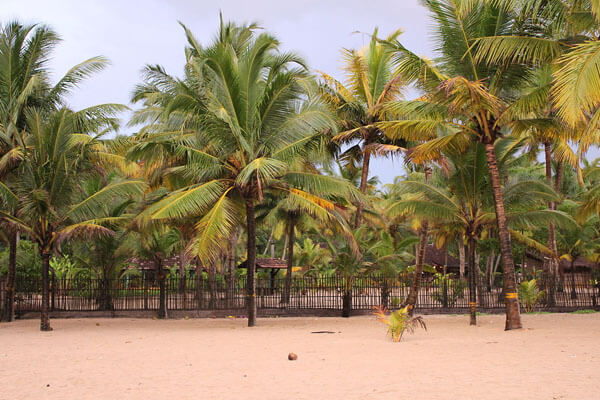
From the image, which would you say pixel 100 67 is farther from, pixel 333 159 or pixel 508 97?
pixel 508 97

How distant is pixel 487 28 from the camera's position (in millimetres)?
12617

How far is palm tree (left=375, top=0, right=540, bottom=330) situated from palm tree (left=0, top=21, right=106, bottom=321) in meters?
9.23

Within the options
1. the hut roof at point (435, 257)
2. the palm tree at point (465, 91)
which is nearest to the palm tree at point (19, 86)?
the palm tree at point (465, 91)

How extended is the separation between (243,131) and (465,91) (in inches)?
217

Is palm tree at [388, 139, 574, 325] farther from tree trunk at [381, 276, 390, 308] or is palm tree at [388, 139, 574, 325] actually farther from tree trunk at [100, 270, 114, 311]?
tree trunk at [100, 270, 114, 311]

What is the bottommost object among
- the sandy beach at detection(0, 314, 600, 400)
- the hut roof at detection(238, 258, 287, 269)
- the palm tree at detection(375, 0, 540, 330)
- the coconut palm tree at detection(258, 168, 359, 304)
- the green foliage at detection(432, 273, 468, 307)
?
the sandy beach at detection(0, 314, 600, 400)

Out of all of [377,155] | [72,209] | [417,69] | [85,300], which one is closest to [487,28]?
[417,69]

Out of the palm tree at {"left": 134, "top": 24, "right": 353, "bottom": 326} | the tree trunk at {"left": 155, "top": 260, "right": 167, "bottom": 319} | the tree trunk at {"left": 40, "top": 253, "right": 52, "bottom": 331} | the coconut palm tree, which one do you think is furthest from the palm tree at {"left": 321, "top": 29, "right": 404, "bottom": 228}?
the tree trunk at {"left": 40, "top": 253, "right": 52, "bottom": 331}

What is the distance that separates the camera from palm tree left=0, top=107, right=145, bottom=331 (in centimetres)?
1364

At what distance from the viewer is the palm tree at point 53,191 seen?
13.6 metres

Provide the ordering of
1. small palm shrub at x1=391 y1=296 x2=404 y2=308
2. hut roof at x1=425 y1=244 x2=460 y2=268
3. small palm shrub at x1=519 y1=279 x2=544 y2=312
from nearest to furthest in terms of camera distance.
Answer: small palm shrub at x1=519 y1=279 x2=544 y2=312 → small palm shrub at x1=391 y1=296 x2=404 y2=308 → hut roof at x1=425 y1=244 x2=460 y2=268

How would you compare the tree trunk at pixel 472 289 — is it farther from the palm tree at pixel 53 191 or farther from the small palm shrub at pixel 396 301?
the palm tree at pixel 53 191

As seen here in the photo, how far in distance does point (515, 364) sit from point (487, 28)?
25.6ft

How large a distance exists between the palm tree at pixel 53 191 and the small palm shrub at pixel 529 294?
12.7m
